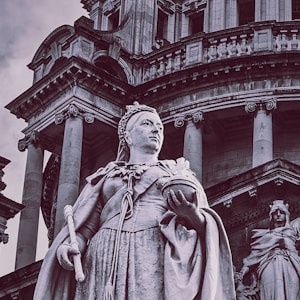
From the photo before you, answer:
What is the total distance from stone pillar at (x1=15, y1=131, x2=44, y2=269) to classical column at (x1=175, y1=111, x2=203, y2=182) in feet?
18.1

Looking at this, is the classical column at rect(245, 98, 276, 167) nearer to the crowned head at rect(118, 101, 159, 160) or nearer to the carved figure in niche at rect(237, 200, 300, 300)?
the carved figure in niche at rect(237, 200, 300, 300)

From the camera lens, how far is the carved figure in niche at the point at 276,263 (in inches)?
835

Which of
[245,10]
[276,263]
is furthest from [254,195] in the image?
[245,10]

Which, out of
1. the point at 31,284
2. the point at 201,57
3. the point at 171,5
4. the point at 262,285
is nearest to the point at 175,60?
the point at 201,57

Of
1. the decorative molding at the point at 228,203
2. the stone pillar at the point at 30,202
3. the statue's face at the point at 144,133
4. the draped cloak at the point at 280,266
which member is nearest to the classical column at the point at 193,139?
the stone pillar at the point at 30,202

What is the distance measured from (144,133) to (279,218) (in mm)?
12744

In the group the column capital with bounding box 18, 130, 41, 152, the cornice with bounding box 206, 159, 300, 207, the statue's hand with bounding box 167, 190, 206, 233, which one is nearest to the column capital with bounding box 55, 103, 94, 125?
the column capital with bounding box 18, 130, 41, 152

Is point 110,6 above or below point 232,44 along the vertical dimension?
above

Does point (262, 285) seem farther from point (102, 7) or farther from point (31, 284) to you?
point (102, 7)

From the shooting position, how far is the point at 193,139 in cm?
4156

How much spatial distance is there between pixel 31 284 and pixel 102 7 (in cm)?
2414

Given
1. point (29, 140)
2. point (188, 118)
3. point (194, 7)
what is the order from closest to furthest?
point (188, 118), point (29, 140), point (194, 7)

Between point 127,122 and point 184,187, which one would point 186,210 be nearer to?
point 184,187

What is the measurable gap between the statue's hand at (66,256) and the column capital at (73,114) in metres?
32.6
